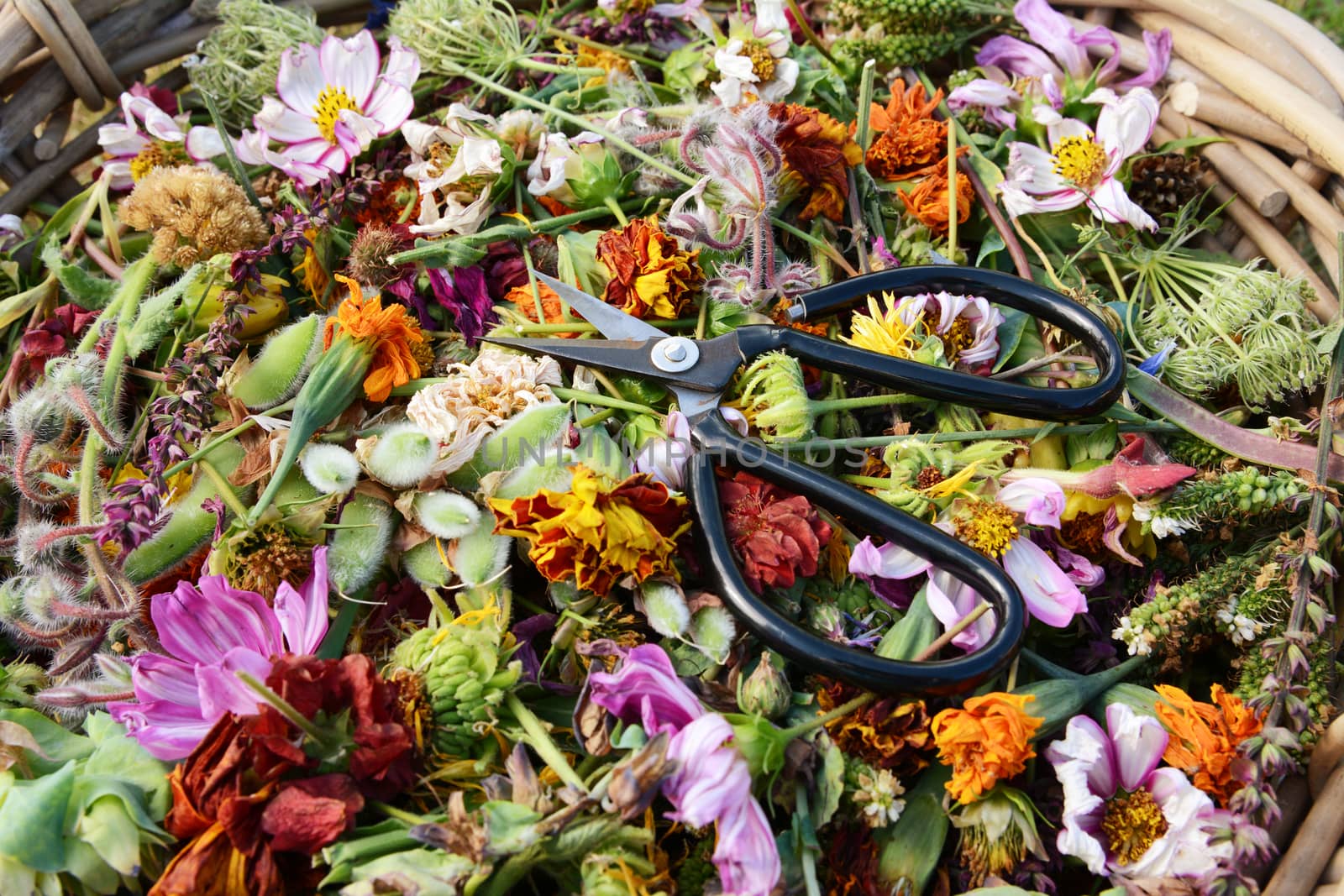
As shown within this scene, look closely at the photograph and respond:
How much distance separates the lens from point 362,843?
2.39 feet

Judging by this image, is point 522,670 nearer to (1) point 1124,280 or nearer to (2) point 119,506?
(2) point 119,506

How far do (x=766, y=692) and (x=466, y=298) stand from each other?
532 millimetres

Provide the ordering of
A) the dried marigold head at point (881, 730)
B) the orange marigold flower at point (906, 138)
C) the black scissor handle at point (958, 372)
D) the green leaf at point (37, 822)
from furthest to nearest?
the orange marigold flower at point (906, 138), the black scissor handle at point (958, 372), the dried marigold head at point (881, 730), the green leaf at point (37, 822)

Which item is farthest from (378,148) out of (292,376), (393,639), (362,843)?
(362,843)

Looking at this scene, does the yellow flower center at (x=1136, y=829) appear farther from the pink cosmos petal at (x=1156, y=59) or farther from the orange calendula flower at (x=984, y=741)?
the pink cosmos petal at (x=1156, y=59)

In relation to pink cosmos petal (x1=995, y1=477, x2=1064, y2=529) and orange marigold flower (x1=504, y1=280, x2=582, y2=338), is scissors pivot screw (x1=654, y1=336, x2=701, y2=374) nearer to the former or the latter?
orange marigold flower (x1=504, y1=280, x2=582, y2=338)

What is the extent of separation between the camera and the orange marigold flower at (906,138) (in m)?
1.15

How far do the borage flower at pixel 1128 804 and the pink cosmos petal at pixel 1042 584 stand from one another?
89 mm

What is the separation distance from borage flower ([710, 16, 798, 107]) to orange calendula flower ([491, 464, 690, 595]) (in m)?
0.53

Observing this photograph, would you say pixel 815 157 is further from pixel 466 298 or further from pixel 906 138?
pixel 466 298

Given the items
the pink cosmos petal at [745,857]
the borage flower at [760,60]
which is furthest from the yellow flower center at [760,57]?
the pink cosmos petal at [745,857]

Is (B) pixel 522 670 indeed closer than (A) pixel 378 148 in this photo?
Yes

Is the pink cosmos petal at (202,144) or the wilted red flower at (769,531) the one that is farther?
the pink cosmos petal at (202,144)

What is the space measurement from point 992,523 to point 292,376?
2.22ft
